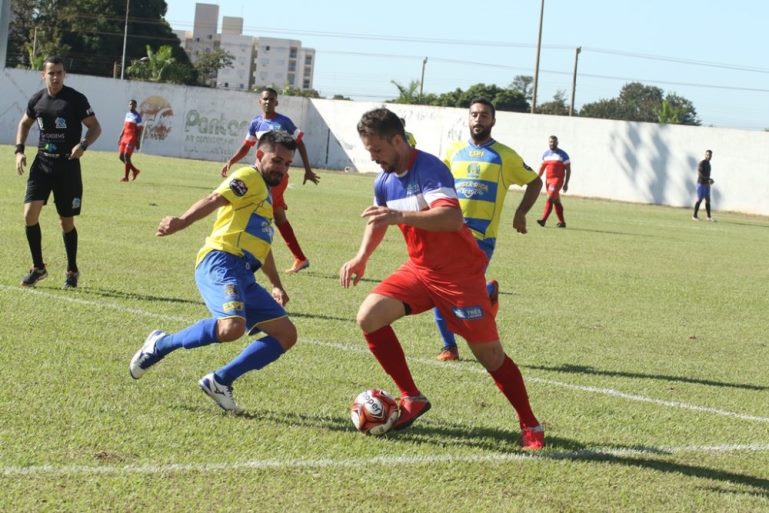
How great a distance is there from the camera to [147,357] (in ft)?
22.9

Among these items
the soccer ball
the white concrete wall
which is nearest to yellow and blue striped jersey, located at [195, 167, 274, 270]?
the soccer ball

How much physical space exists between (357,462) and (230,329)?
1154mm

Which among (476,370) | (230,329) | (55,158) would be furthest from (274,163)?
(55,158)

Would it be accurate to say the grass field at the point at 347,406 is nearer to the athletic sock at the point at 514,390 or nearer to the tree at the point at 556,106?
the athletic sock at the point at 514,390

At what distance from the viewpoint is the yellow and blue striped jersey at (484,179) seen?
9.27m

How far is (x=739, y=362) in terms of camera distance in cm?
1012

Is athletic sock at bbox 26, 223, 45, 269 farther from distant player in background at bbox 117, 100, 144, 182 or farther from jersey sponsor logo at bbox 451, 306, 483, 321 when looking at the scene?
distant player in background at bbox 117, 100, 144, 182

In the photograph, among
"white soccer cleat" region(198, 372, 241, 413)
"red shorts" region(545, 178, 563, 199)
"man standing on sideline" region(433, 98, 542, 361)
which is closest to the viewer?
"white soccer cleat" region(198, 372, 241, 413)

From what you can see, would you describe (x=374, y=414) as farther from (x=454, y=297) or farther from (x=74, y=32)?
(x=74, y=32)

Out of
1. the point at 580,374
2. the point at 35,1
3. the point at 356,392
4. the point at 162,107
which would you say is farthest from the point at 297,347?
the point at 35,1

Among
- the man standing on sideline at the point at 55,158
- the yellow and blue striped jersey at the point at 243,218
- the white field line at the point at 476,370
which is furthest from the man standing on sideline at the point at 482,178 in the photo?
the man standing on sideline at the point at 55,158

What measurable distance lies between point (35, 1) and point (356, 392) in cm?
9254

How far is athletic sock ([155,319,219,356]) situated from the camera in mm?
6699

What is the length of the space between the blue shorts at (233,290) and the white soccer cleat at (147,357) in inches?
15.8
